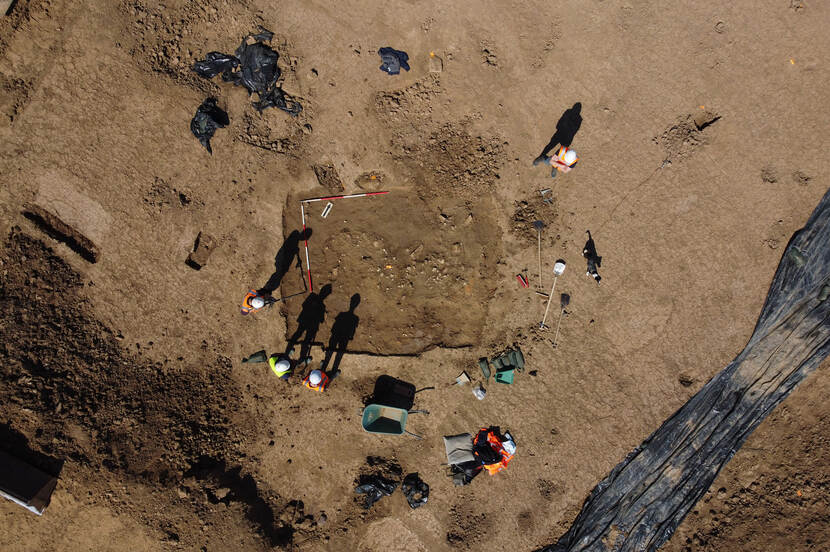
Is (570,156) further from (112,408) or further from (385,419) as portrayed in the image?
(112,408)

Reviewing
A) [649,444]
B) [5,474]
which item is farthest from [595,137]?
[5,474]

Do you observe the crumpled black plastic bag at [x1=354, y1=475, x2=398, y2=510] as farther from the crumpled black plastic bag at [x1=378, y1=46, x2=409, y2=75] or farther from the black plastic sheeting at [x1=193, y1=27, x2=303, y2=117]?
the crumpled black plastic bag at [x1=378, y1=46, x2=409, y2=75]

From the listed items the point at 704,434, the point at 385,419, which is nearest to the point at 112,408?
the point at 385,419

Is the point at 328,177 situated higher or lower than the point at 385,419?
higher

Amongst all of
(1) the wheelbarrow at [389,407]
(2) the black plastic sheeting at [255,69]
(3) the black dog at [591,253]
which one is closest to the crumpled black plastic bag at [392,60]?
(2) the black plastic sheeting at [255,69]

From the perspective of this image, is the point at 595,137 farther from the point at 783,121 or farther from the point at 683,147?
the point at 783,121

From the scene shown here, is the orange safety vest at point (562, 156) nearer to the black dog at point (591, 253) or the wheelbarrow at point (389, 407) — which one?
the black dog at point (591, 253)
